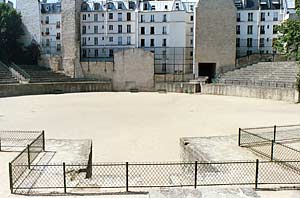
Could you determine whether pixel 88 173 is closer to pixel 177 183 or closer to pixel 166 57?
pixel 177 183

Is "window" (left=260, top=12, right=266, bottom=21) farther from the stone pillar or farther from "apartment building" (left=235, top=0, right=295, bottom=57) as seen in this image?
the stone pillar

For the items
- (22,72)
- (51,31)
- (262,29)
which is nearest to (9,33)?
(51,31)

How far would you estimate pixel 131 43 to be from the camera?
5916cm

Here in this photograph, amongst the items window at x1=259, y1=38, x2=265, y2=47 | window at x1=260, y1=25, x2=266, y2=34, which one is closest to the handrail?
window at x1=259, y1=38, x2=265, y2=47

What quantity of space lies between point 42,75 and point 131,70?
14.8 metres

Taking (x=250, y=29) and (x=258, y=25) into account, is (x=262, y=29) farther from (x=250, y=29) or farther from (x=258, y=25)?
(x=250, y=29)

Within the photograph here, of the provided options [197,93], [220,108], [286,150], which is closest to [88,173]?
[286,150]

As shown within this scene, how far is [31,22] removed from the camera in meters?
61.6

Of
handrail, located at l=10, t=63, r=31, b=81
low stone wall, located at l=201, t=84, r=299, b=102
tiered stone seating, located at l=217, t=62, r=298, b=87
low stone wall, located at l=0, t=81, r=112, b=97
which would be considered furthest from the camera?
handrail, located at l=10, t=63, r=31, b=81

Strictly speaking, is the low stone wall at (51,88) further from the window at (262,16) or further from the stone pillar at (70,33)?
the window at (262,16)

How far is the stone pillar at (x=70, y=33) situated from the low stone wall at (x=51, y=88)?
7.02 metres

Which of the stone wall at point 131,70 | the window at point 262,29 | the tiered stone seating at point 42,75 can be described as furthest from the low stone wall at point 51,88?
the window at point 262,29

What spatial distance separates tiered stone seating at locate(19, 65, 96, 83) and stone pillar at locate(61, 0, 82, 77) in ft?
9.00

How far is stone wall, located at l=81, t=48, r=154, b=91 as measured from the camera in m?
52.8
